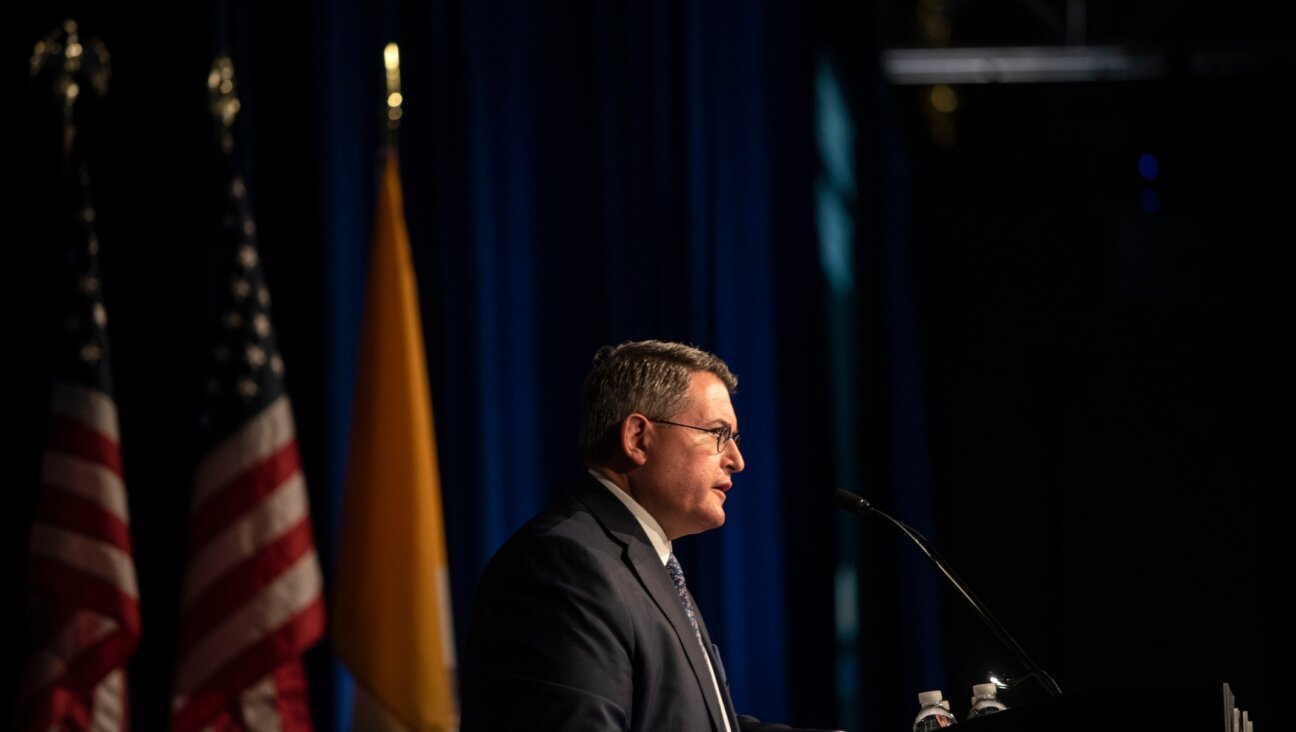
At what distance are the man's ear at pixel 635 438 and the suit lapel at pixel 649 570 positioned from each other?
87mm

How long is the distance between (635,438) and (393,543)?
1575mm

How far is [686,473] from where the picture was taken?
2736 mm

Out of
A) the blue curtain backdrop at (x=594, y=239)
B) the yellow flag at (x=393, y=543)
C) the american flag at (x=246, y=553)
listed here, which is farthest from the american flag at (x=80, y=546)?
the blue curtain backdrop at (x=594, y=239)

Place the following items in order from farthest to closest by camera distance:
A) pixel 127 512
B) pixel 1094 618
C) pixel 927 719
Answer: pixel 1094 618 < pixel 127 512 < pixel 927 719

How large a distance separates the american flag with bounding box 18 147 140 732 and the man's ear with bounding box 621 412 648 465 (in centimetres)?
189

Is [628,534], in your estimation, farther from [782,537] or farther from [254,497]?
[782,537]

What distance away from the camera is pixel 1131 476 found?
667cm

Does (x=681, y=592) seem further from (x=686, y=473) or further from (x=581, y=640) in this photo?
(x=581, y=640)

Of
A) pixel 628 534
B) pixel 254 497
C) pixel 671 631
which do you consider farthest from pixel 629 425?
pixel 254 497

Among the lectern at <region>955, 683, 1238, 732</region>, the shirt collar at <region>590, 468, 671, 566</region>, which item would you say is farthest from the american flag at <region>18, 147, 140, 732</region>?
the lectern at <region>955, 683, 1238, 732</region>

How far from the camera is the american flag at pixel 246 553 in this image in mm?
3920

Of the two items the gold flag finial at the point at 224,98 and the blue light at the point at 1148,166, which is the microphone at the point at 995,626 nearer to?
the gold flag finial at the point at 224,98

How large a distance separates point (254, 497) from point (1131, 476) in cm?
430

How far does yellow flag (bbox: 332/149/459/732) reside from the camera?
4043 mm
